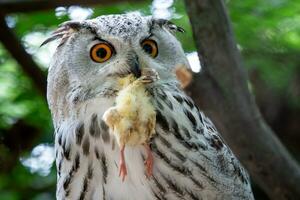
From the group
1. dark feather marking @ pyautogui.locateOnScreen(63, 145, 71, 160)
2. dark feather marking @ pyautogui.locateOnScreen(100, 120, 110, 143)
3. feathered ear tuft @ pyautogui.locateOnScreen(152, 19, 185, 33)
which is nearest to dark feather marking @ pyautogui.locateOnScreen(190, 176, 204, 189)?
dark feather marking @ pyautogui.locateOnScreen(100, 120, 110, 143)

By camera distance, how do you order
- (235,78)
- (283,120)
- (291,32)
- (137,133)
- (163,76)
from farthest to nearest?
1. (283,120)
2. (291,32)
3. (235,78)
4. (163,76)
5. (137,133)

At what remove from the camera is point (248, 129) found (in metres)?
3.05

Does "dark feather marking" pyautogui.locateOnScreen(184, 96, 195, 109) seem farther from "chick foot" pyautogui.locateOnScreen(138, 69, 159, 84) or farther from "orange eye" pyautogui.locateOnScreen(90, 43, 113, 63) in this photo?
"orange eye" pyautogui.locateOnScreen(90, 43, 113, 63)

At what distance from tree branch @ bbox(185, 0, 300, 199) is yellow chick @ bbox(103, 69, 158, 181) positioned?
39 cm

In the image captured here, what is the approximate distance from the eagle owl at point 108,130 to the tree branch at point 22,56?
0.83 metres

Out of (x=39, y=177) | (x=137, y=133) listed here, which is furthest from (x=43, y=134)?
(x=137, y=133)

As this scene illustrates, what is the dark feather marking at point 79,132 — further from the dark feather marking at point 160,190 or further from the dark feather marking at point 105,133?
the dark feather marking at point 160,190

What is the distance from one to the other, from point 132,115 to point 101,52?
27 cm

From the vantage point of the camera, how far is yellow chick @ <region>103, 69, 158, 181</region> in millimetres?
2471

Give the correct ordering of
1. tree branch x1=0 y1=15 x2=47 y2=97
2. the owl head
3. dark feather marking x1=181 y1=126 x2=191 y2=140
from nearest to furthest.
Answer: the owl head < dark feather marking x1=181 y1=126 x2=191 y2=140 < tree branch x1=0 y1=15 x2=47 y2=97

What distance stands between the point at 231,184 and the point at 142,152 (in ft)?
1.22

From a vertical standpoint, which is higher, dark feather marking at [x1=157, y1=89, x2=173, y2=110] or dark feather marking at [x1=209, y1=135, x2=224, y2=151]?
dark feather marking at [x1=157, y1=89, x2=173, y2=110]

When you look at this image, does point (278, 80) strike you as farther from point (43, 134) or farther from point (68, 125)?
point (68, 125)

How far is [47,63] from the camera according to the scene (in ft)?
12.5
